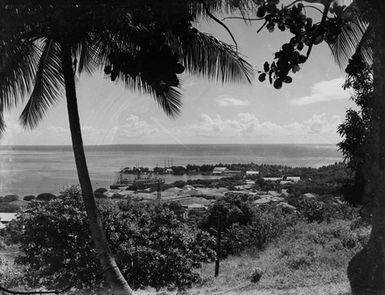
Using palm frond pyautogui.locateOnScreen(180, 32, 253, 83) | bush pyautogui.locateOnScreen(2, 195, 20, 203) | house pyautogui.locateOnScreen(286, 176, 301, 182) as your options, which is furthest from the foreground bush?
house pyautogui.locateOnScreen(286, 176, 301, 182)

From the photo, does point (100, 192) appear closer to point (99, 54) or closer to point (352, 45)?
point (99, 54)

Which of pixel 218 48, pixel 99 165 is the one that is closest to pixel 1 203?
pixel 99 165

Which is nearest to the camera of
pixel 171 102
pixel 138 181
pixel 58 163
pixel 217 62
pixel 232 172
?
pixel 217 62

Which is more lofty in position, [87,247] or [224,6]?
[224,6]

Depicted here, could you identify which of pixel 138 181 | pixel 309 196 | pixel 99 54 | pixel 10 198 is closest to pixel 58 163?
pixel 10 198

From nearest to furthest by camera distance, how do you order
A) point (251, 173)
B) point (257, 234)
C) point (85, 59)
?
point (85, 59)
point (257, 234)
point (251, 173)

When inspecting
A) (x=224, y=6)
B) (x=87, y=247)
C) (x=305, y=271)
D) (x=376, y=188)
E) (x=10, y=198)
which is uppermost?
(x=224, y=6)

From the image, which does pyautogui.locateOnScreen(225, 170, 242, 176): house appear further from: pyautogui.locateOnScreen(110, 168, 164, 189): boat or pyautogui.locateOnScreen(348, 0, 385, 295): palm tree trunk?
pyautogui.locateOnScreen(348, 0, 385, 295): palm tree trunk
